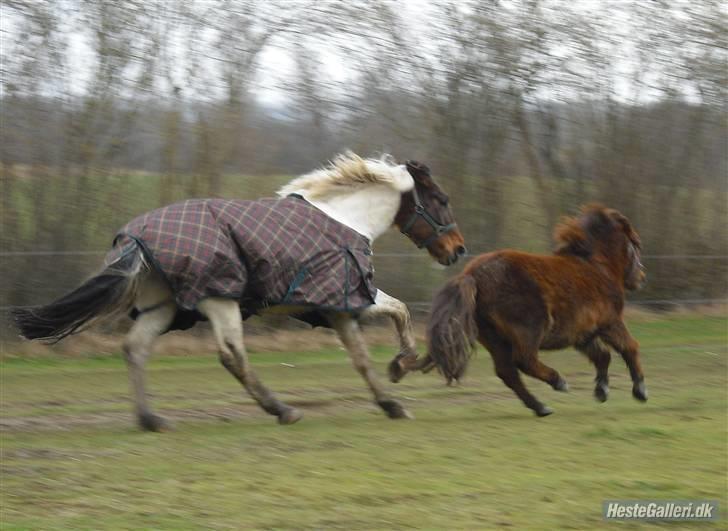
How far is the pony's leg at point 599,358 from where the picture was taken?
977cm

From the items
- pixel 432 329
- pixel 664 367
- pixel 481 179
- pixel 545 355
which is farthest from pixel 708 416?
pixel 481 179

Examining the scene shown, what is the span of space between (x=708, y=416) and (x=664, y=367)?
410 centimetres

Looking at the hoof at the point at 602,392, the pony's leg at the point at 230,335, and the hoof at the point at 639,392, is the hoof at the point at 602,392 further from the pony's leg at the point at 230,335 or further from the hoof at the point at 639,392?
the pony's leg at the point at 230,335

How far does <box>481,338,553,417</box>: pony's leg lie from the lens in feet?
30.7

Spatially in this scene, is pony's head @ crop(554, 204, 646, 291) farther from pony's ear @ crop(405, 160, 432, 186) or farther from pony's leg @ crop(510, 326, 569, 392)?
pony's ear @ crop(405, 160, 432, 186)

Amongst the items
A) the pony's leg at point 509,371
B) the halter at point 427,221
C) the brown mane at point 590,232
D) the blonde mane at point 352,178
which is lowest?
the pony's leg at point 509,371

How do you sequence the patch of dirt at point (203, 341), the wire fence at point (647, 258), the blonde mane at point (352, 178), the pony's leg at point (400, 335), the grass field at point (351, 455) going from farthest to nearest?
the wire fence at point (647, 258)
the patch of dirt at point (203, 341)
the blonde mane at point (352, 178)
the pony's leg at point (400, 335)
the grass field at point (351, 455)

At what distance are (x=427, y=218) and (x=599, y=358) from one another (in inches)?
77.2

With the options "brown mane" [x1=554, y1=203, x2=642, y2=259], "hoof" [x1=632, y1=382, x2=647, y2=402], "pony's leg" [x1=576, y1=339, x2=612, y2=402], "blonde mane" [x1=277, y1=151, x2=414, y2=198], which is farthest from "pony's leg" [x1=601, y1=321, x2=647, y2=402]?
"blonde mane" [x1=277, y1=151, x2=414, y2=198]

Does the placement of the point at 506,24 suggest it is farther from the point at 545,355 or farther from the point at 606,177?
the point at 545,355

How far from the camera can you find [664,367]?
13594 millimetres

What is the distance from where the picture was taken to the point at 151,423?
28.9 feet

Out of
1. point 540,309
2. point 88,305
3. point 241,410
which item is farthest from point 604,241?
point 88,305

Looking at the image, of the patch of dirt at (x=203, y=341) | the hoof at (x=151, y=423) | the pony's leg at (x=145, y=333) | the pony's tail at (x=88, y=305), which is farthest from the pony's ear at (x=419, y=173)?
the patch of dirt at (x=203, y=341)
